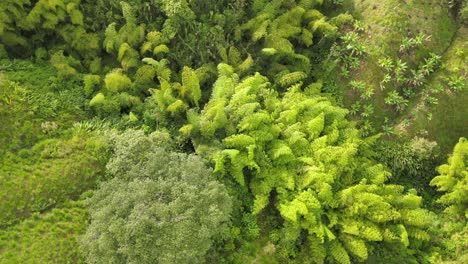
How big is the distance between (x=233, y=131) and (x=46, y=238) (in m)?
6.45

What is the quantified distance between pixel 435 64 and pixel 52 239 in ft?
49.6

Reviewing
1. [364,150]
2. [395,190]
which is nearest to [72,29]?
[364,150]

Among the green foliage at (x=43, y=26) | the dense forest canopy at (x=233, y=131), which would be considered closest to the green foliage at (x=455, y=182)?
the dense forest canopy at (x=233, y=131)

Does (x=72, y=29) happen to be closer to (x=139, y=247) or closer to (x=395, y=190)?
(x=139, y=247)

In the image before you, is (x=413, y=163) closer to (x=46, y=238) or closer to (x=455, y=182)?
(x=455, y=182)

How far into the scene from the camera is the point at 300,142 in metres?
13.3

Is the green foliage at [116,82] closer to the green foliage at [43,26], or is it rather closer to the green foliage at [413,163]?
the green foliage at [43,26]

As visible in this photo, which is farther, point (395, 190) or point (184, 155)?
point (395, 190)

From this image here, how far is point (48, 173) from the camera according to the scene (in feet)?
41.7

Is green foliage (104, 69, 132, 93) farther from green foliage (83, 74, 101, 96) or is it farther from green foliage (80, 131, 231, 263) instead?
green foliage (80, 131, 231, 263)

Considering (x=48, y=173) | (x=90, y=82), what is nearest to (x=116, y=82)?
(x=90, y=82)

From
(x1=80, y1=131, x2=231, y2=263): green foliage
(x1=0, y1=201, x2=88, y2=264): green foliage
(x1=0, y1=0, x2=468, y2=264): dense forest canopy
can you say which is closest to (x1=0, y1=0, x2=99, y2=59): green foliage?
(x1=0, y1=0, x2=468, y2=264): dense forest canopy

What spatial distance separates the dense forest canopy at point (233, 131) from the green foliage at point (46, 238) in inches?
1.6

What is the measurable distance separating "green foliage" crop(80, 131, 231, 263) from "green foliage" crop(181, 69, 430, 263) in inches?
50.1
